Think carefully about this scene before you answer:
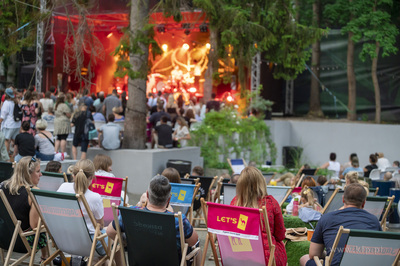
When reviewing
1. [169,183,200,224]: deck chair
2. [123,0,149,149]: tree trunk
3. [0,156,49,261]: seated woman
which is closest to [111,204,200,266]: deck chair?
[0,156,49,261]: seated woman

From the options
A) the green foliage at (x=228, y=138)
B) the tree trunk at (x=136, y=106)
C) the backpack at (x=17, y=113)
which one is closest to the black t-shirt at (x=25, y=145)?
the backpack at (x=17, y=113)

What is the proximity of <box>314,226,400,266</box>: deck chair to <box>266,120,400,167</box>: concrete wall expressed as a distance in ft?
50.9

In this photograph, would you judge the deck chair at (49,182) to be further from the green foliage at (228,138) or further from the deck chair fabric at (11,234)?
the green foliage at (228,138)

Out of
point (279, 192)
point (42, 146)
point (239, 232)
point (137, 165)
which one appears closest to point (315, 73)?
point (137, 165)

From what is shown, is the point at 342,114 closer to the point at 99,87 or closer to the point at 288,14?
the point at 288,14

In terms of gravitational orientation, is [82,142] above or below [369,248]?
above

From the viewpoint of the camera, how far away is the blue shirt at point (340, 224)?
16.5 ft

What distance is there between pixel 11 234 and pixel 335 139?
1705 cm

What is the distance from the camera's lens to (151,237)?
4.93 metres

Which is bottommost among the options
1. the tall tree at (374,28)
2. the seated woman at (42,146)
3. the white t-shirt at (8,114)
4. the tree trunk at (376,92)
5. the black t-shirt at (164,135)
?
the seated woman at (42,146)

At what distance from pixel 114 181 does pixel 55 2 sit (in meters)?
→ 6.17

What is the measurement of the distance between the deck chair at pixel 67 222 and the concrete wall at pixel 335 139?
1504cm

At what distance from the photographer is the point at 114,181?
23.1 ft

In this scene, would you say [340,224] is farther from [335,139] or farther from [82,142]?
[335,139]
